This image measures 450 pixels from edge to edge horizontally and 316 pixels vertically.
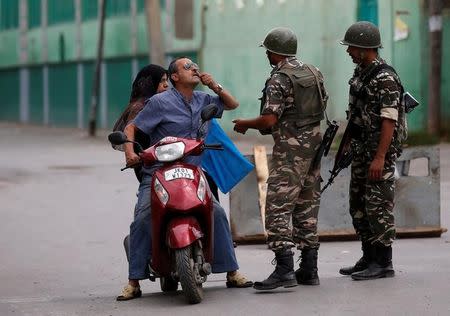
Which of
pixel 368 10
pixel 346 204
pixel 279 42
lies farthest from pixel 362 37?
pixel 368 10

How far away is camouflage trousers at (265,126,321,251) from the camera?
9281 mm

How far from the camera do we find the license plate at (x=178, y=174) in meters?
8.81

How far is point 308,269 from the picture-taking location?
9.50 meters

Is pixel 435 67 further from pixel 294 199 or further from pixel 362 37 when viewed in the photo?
pixel 294 199

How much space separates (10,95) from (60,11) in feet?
17.1

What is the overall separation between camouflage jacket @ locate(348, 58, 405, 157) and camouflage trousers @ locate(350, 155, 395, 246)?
10cm

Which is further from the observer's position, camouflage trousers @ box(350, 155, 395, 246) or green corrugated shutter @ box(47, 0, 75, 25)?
green corrugated shutter @ box(47, 0, 75, 25)

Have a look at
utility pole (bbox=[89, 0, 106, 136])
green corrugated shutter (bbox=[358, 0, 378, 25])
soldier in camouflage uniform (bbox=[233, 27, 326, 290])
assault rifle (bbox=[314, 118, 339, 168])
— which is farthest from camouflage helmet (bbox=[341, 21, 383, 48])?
utility pole (bbox=[89, 0, 106, 136])

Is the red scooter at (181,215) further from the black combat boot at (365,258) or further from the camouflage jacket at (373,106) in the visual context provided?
the black combat boot at (365,258)

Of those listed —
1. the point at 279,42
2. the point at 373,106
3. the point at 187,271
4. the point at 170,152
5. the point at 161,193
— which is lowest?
the point at 187,271

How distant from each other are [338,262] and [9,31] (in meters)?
37.9

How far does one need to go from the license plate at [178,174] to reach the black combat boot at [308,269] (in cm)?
111

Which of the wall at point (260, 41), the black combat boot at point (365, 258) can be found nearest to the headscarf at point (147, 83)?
the black combat boot at point (365, 258)

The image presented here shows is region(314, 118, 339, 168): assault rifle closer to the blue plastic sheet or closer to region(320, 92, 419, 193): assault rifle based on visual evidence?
region(320, 92, 419, 193): assault rifle
